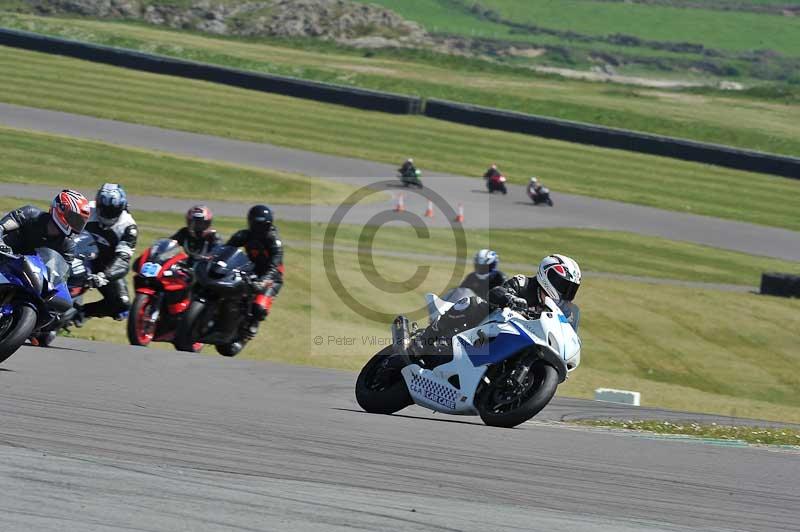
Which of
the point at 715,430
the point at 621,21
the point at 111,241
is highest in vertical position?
the point at 111,241

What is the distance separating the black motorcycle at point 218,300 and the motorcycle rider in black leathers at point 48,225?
126 inches

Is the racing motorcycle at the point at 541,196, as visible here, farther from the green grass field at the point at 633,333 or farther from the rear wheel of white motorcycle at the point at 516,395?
the rear wheel of white motorcycle at the point at 516,395

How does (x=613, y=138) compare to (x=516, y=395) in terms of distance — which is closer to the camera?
(x=516, y=395)

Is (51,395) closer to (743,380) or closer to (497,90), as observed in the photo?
(743,380)

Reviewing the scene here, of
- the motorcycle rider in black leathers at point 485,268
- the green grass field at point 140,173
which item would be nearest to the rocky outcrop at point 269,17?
the green grass field at point 140,173

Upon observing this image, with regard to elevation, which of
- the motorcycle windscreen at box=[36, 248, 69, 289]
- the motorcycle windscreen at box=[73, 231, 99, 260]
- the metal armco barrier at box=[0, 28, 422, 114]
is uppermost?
the motorcycle windscreen at box=[36, 248, 69, 289]

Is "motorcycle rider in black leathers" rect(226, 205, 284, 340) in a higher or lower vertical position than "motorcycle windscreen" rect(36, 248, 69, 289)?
lower

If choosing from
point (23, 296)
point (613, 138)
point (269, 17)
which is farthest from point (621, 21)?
point (23, 296)

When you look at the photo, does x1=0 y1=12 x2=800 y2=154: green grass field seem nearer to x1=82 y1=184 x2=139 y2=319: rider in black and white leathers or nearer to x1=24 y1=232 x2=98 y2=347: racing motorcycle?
x1=82 y1=184 x2=139 y2=319: rider in black and white leathers

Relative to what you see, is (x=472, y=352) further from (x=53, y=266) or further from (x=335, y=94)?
(x=335, y=94)

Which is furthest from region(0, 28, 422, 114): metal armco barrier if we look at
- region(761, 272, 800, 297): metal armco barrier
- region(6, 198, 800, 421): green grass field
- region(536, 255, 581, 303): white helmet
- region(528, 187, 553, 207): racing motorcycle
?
region(536, 255, 581, 303): white helmet

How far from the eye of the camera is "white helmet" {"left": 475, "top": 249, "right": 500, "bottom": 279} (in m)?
13.8

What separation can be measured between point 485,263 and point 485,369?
4.66m

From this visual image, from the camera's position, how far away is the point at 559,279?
939cm
